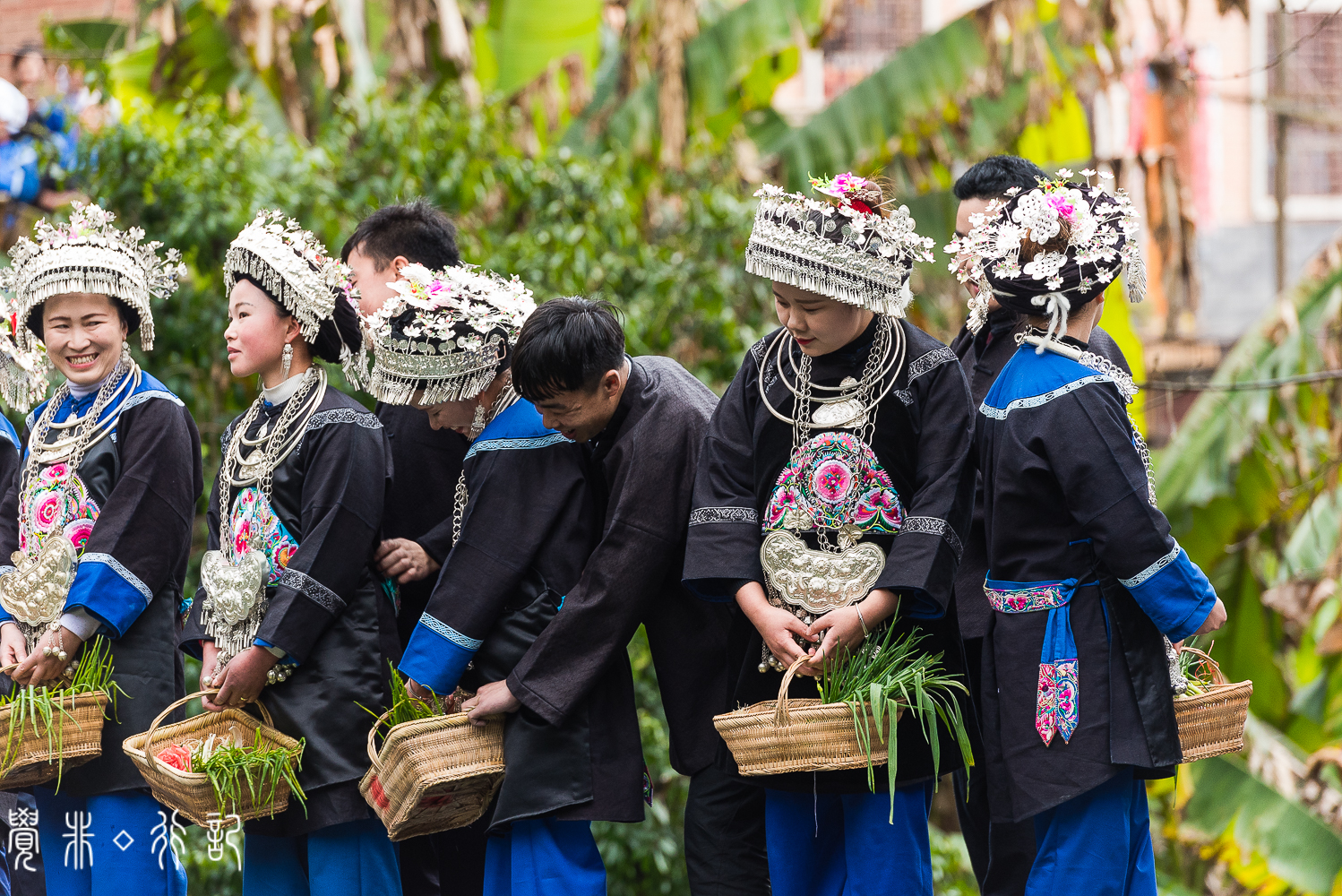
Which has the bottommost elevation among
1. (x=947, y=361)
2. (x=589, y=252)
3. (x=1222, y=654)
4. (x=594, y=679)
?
(x=1222, y=654)

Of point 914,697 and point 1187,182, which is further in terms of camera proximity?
point 1187,182

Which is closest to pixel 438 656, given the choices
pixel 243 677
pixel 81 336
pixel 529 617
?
pixel 529 617

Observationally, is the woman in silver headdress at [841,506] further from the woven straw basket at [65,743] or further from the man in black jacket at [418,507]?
the woven straw basket at [65,743]

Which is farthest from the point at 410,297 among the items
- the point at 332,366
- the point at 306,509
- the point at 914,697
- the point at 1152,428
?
the point at 1152,428

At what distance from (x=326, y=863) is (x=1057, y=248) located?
256cm

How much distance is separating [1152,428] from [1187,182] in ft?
22.5

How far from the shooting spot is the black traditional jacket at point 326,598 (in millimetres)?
3793

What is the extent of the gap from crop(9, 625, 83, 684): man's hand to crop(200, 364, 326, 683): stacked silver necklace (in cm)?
44

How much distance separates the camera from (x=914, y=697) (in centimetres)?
327

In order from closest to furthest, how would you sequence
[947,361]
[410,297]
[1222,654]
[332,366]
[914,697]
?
[914,697] < [947,361] < [410,297] < [332,366] < [1222,654]

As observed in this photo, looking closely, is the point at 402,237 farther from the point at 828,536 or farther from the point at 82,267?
the point at 828,536

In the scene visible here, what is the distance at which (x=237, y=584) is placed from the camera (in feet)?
12.7

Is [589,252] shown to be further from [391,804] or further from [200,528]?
[391,804]

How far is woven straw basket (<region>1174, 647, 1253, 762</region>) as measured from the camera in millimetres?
3355
